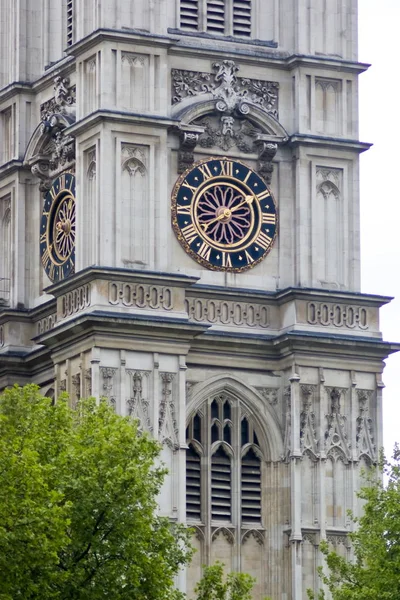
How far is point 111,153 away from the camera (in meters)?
80.6

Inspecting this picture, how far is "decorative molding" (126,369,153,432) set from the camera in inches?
3095

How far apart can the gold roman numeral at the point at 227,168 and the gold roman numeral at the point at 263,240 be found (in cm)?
166

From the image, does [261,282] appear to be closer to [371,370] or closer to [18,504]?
[371,370]

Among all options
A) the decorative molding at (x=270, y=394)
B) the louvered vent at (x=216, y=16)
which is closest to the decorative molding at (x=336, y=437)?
the decorative molding at (x=270, y=394)

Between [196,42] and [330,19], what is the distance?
3685 mm

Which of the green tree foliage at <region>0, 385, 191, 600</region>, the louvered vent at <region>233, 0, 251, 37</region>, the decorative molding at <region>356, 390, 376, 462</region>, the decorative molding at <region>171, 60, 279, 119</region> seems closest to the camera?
the green tree foliage at <region>0, 385, 191, 600</region>

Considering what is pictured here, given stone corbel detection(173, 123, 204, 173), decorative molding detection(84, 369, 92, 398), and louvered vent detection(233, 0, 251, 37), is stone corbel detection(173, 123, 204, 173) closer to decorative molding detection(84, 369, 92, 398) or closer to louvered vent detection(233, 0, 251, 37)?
louvered vent detection(233, 0, 251, 37)

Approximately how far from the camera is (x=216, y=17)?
8400 centimetres

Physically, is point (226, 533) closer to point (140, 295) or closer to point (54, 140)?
point (140, 295)

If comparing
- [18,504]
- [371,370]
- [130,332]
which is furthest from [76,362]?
[18,504]

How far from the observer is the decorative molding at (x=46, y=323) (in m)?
82.9

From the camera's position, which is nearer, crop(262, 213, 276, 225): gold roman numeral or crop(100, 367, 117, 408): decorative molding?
crop(100, 367, 117, 408): decorative molding

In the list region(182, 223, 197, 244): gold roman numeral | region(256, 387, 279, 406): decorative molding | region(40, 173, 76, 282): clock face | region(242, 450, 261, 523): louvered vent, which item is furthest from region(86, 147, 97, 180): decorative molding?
region(242, 450, 261, 523): louvered vent

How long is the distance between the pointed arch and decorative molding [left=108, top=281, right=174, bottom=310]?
8.41ft
